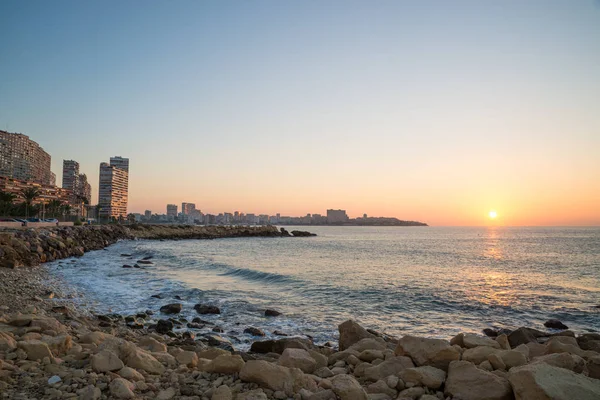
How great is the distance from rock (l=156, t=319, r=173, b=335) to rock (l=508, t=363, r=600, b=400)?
9.60 meters

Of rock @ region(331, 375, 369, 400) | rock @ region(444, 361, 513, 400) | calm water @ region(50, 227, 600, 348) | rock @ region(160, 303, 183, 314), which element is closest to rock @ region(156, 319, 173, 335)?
calm water @ region(50, 227, 600, 348)

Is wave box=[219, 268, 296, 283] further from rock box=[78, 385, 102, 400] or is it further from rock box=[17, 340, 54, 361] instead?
rock box=[78, 385, 102, 400]

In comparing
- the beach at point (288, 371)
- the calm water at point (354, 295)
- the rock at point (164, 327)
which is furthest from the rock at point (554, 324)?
the rock at point (164, 327)

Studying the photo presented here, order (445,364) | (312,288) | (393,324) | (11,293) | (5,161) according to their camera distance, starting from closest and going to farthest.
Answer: (445,364)
(393,324)
(11,293)
(312,288)
(5,161)

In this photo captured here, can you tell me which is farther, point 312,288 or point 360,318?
point 312,288

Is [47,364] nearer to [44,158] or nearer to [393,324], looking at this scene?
[393,324]

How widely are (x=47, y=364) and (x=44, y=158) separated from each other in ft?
623

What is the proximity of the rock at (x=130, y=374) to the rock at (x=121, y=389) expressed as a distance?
361 millimetres

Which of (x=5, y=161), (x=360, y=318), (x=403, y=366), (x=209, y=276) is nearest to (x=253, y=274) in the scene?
(x=209, y=276)

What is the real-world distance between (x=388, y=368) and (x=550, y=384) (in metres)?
2.44

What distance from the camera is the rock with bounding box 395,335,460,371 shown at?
20.6ft

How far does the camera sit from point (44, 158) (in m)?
162

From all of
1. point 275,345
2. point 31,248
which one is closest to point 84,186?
point 31,248

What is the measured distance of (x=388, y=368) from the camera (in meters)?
6.30
